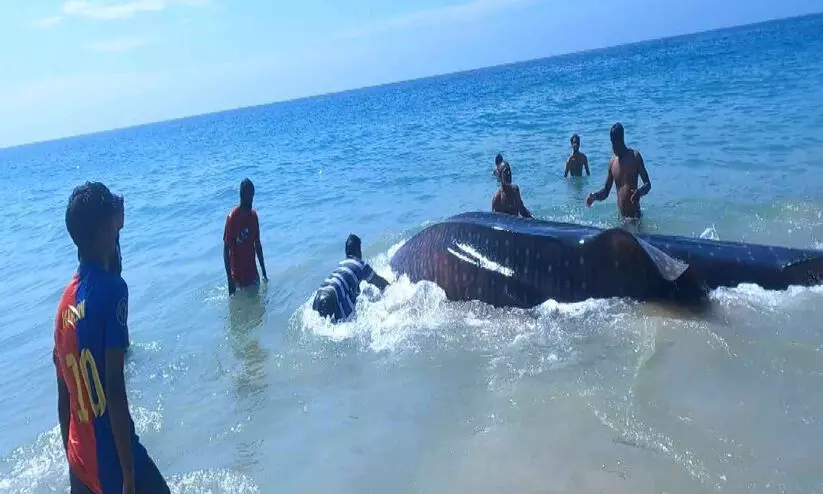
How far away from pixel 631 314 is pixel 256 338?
13.1 ft

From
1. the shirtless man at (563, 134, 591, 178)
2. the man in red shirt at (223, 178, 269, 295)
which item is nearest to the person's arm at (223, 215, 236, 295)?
the man in red shirt at (223, 178, 269, 295)

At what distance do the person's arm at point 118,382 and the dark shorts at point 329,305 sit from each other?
3.93 m

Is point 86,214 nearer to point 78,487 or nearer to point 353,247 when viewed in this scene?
point 78,487

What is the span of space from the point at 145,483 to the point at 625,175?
747 cm

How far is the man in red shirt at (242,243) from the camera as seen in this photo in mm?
8070

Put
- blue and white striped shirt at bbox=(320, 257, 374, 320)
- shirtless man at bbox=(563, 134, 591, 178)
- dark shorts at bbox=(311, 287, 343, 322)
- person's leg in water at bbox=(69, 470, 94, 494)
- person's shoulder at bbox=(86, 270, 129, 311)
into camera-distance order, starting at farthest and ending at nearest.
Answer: shirtless man at bbox=(563, 134, 591, 178) → blue and white striped shirt at bbox=(320, 257, 374, 320) → dark shorts at bbox=(311, 287, 343, 322) → person's leg in water at bbox=(69, 470, 94, 494) → person's shoulder at bbox=(86, 270, 129, 311)

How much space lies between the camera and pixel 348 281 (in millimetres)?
7066

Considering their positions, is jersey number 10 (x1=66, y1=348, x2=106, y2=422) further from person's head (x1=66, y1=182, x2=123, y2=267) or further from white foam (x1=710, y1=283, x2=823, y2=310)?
white foam (x1=710, y1=283, x2=823, y2=310)

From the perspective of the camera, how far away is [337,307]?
6.79m

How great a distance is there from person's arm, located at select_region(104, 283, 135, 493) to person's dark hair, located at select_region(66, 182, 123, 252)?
246 mm

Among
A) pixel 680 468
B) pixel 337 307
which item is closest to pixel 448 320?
pixel 337 307

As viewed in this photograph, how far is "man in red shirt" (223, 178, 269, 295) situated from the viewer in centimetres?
807

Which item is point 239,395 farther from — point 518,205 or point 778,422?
point 518,205

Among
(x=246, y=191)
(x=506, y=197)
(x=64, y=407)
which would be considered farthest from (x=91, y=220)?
(x=506, y=197)
